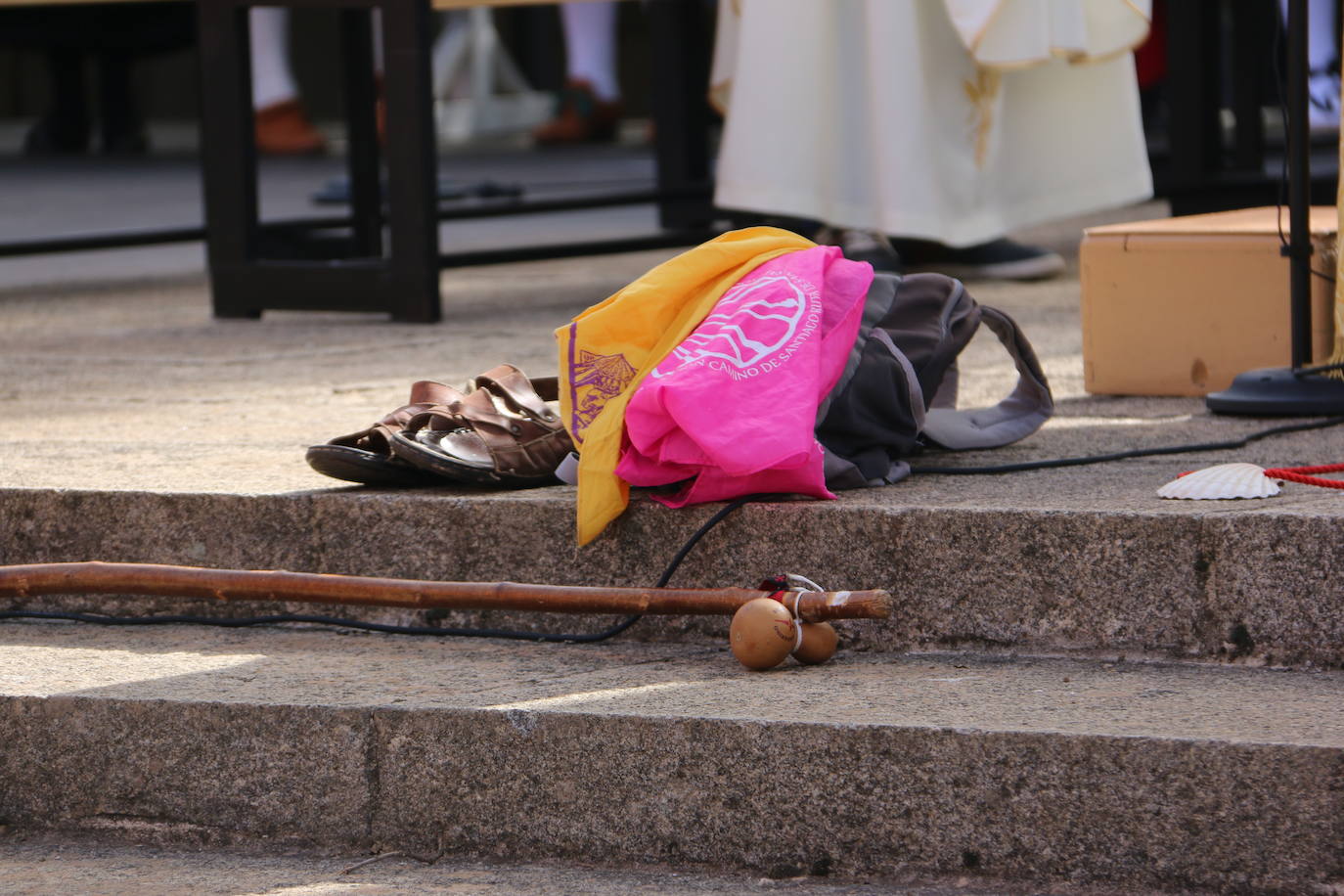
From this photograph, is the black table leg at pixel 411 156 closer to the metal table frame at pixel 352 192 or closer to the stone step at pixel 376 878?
the metal table frame at pixel 352 192

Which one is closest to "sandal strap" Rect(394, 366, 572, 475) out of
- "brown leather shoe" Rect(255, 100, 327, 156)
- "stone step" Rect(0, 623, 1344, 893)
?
"stone step" Rect(0, 623, 1344, 893)

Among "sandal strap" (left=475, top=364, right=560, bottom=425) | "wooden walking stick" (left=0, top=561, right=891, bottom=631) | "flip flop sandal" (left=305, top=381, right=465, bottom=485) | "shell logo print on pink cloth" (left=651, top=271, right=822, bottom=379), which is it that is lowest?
"wooden walking stick" (left=0, top=561, right=891, bottom=631)

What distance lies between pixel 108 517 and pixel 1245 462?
125cm

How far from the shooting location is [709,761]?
1.67m

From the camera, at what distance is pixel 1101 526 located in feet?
6.04

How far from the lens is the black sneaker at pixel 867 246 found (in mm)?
3561

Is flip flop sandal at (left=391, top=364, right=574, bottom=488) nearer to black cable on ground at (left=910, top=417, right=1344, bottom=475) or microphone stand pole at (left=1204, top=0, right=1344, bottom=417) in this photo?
black cable on ground at (left=910, top=417, right=1344, bottom=475)

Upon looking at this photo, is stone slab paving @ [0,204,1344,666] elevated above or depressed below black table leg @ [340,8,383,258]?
below

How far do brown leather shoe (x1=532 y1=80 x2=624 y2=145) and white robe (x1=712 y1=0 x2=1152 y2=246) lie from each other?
7256 millimetres

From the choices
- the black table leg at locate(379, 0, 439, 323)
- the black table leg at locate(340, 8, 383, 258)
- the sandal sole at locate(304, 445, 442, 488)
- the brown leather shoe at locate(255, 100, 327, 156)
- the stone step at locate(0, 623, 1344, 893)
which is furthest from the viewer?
the brown leather shoe at locate(255, 100, 327, 156)

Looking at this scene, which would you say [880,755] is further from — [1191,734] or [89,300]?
[89,300]

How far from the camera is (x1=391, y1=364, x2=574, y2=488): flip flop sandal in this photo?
2076mm

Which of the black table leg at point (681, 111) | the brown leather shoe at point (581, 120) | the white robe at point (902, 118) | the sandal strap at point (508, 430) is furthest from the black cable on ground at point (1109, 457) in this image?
the brown leather shoe at point (581, 120)

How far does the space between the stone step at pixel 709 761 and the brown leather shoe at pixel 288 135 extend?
857cm
